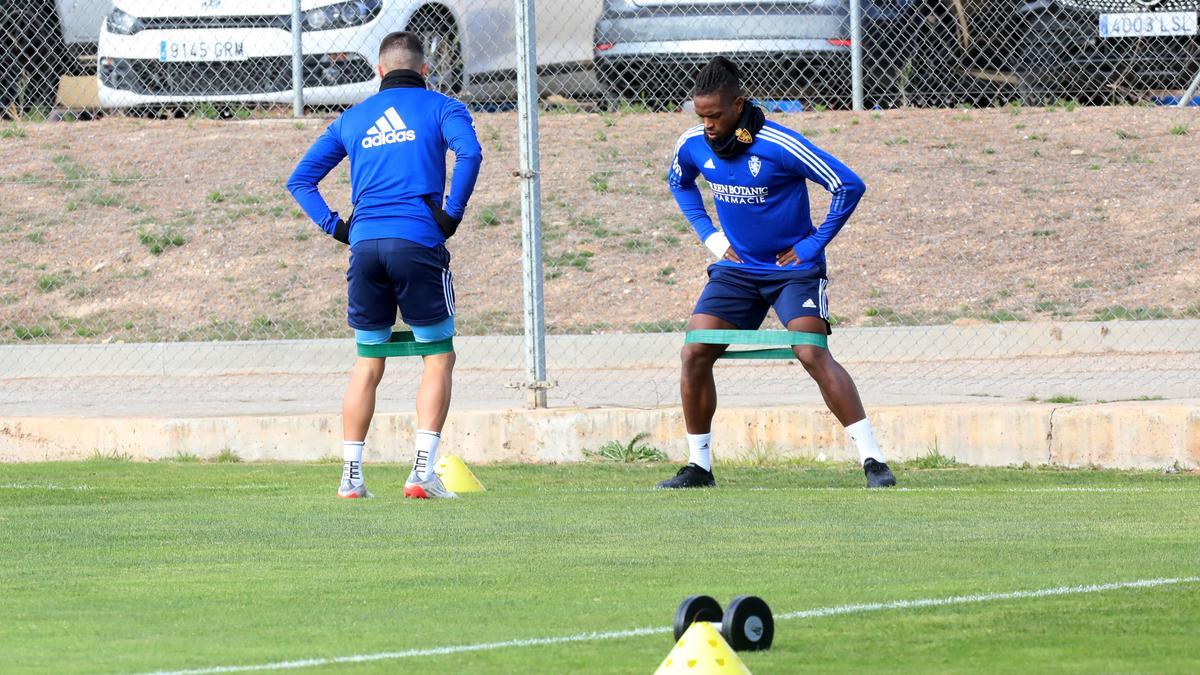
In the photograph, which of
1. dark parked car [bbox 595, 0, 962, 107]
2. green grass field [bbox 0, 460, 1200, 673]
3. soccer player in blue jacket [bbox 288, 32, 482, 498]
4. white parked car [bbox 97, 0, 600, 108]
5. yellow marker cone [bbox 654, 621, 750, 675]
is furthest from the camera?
white parked car [bbox 97, 0, 600, 108]

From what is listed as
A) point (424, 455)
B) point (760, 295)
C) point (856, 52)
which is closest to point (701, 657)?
point (424, 455)

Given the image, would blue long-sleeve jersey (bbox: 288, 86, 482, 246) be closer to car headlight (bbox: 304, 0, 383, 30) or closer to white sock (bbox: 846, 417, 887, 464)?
white sock (bbox: 846, 417, 887, 464)

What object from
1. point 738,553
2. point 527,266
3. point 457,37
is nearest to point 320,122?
point 457,37

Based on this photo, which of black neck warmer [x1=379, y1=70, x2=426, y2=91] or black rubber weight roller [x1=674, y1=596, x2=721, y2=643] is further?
black neck warmer [x1=379, y1=70, x2=426, y2=91]

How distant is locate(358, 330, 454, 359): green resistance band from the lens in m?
8.94

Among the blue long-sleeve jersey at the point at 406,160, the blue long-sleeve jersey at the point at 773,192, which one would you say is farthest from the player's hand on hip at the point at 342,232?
the blue long-sleeve jersey at the point at 773,192

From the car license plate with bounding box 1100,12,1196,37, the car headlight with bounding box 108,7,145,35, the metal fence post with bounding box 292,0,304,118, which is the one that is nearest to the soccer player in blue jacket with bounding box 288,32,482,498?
the metal fence post with bounding box 292,0,304,118

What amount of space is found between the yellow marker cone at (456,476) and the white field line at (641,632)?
3.86m

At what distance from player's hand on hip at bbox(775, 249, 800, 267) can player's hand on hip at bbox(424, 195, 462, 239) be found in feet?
4.94

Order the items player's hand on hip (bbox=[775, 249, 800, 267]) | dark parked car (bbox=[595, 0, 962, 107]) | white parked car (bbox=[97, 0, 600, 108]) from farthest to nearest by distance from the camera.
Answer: white parked car (bbox=[97, 0, 600, 108]), dark parked car (bbox=[595, 0, 962, 107]), player's hand on hip (bbox=[775, 249, 800, 267])

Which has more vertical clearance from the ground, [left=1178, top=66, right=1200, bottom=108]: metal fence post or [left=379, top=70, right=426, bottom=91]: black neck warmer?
[left=1178, top=66, right=1200, bottom=108]: metal fence post

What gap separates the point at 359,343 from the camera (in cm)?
906

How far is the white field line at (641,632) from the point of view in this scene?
466 cm

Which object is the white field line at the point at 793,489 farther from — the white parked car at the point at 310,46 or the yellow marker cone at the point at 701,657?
the white parked car at the point at 310,46
